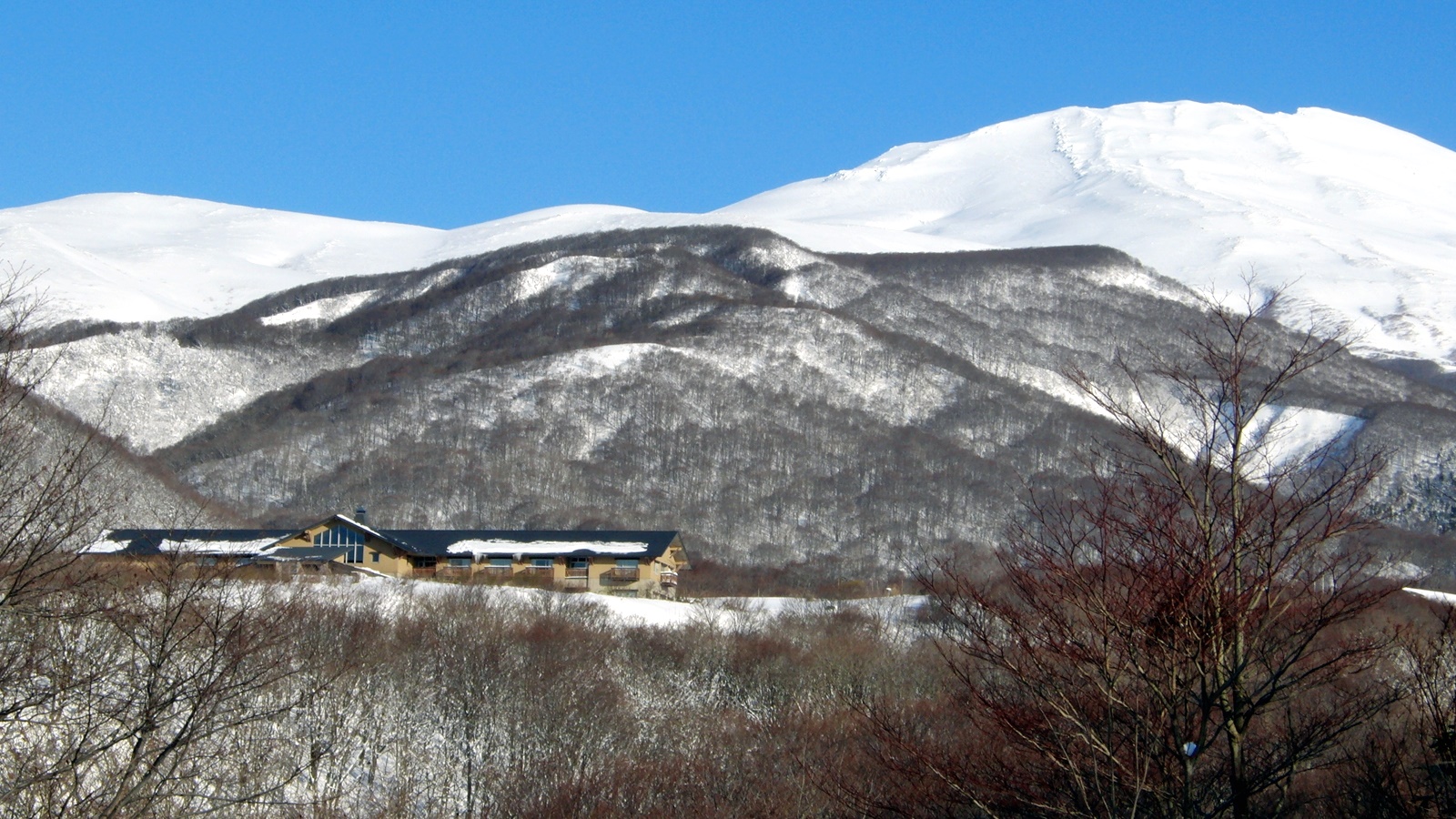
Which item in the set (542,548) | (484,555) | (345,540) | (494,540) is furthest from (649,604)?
(345,540)

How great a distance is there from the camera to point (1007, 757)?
1778 centimetres

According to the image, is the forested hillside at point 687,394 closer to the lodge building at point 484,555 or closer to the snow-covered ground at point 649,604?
the lodge building at point 484,555

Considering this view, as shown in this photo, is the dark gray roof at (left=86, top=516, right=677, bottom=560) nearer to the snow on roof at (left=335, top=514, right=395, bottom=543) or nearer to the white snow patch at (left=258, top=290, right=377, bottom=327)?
the snow on roof at (left=335, top=514, right=395, bottom=543)

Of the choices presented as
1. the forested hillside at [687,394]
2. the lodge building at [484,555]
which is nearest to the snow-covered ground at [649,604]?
the lodge building at [484,555]

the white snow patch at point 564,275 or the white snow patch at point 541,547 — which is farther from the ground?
the white snow patch at point 564,275

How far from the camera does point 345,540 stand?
7569cm

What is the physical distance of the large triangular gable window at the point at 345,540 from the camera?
246 feet

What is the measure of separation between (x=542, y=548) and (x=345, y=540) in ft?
36.2

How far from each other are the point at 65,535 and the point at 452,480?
10230 centimetres

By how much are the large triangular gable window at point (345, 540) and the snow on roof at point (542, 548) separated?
5.02 meters

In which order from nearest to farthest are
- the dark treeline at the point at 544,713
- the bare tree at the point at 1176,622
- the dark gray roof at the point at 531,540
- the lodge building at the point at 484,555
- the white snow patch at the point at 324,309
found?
the bare tree at the point at 1176,622 < the dark treeline at the point at 544,713 < the lodge building at the point at 484,555 < the dark gray roof at the point at 531,540 < the white snow patch at the point at 324,309

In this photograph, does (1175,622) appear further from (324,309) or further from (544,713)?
(324,309)

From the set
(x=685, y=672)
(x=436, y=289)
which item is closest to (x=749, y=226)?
(x=436, y=289)

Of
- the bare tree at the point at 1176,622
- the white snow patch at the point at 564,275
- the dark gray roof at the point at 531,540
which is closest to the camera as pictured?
the bare tree at the point at 1176,622
